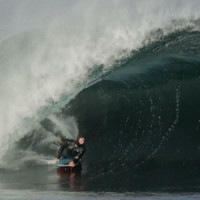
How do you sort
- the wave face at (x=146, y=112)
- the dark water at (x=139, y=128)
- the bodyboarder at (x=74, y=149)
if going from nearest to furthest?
the dark water at (x=139, y=128) → the bodyboarder at (x=74, y=149) → the wave face at (x=146, y=112)

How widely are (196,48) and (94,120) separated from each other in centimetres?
575

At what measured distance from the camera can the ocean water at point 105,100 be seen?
44.4 feet

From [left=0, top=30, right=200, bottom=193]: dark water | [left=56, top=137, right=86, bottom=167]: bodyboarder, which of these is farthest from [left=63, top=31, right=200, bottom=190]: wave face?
[left=56, top=137, right=86, bottom=167]: bodyboarder

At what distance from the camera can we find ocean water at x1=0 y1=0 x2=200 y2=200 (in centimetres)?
1353

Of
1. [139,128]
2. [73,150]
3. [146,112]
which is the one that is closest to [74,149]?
[73,150]

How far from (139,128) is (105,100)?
267 centimetres

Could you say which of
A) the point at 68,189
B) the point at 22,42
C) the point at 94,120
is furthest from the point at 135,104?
the point at 68,189

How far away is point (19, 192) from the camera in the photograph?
10500 mm

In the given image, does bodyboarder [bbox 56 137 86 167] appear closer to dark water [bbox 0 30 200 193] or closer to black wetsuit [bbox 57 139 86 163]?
black wetsuit [bbox 57 139 86 163]

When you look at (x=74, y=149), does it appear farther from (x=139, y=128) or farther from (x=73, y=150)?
(x=139, y=128)

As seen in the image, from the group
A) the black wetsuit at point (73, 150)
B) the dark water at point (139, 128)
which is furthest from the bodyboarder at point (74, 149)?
the dark water at point (139, 128)

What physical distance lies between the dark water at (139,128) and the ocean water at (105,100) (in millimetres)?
35

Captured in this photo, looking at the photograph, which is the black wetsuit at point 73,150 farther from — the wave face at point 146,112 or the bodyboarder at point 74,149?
the wave face at point 146,112

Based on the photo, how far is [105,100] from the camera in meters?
18.7
